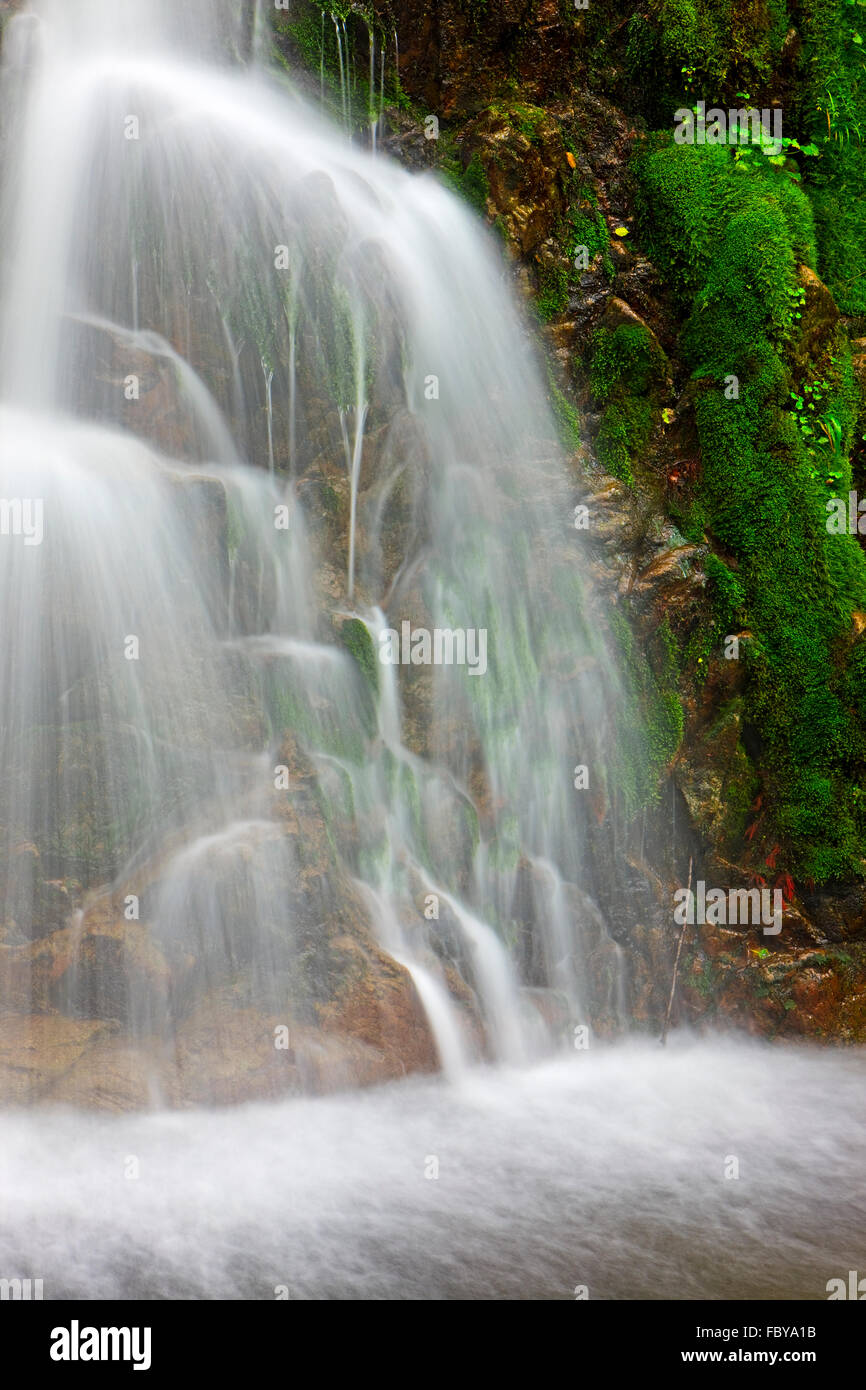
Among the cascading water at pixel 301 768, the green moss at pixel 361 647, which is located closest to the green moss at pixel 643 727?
the cascading water at pixel 301 768

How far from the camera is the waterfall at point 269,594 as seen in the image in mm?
6570

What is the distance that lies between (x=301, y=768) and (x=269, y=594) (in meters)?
1.20

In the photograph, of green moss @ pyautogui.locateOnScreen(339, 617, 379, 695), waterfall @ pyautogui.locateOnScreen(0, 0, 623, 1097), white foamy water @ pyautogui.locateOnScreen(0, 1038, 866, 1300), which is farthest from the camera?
green moss @ pyautogui.locateOnScreen(339, 617, 379, 695)

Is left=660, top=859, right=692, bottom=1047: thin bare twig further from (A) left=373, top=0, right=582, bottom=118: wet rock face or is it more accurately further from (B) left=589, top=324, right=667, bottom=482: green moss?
(A) left=373, top=0, right=582, bottom=118: wet rock face

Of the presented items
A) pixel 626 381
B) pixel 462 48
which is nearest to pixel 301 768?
pixel 626 381

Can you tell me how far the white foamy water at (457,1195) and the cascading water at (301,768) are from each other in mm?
23

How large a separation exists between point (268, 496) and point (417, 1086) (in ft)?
12.9

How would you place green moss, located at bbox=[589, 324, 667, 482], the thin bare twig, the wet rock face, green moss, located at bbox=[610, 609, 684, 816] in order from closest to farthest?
the thin bare twig < green moss, located at bbox=[610, 609, 684, 816] < green moss, located at bbox=[589, 324, 667, 482] < the wet rock face

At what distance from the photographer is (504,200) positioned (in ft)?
30.2

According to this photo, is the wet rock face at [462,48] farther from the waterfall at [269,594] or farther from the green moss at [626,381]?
the green moss at [626,381]

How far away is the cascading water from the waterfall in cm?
2

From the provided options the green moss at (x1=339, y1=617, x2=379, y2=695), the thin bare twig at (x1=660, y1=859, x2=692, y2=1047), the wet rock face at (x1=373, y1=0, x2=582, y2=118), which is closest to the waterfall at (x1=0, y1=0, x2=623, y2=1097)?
the green moss at (x1=339, y1=617, x2=379, y2=695)

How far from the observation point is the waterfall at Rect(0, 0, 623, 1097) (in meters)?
6.57

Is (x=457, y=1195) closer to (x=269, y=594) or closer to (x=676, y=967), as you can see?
(x=676, y=967)
